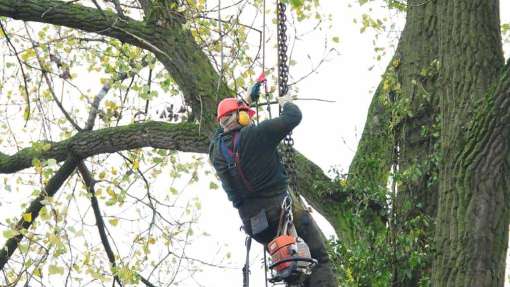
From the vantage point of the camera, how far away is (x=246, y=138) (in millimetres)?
5895

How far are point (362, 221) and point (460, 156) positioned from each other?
168 cm

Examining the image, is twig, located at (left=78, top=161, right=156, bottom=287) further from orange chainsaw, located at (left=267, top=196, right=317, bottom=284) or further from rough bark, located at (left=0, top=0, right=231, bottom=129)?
orange chainsaw, located at (left=267, top=196, right=317, bottom=284)

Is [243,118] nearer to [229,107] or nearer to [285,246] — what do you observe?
[229,107]

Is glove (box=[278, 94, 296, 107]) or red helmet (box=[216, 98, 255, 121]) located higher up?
red helmet (box=[216, 98, 255, 121])

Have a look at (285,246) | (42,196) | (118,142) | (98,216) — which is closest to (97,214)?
(98,216)

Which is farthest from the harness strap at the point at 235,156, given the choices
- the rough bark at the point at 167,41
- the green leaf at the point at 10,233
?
the green leaf at the point at 10,233

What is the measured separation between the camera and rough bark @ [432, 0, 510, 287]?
6.04m

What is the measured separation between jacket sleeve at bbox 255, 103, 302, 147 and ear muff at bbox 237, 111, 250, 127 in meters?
0.19

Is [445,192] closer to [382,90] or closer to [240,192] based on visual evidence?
[240,192]

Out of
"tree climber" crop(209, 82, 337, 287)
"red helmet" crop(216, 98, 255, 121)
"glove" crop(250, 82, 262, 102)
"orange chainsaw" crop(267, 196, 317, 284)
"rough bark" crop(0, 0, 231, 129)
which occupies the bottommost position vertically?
"orange chainsaw" crop(267, 196, 317, 284)

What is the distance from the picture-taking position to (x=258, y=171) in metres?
6.01

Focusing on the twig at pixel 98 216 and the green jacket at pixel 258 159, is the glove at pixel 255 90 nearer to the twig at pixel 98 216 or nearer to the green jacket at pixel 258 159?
the green jacket at pixel 258 159

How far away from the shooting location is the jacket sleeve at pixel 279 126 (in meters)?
5.81

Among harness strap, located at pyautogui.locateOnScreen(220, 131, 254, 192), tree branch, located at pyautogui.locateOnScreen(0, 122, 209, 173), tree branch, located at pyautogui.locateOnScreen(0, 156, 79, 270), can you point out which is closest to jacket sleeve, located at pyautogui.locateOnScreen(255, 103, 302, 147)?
harness strap, located at pyautogui.locateOnScreen(220, 131, 254, 192)
